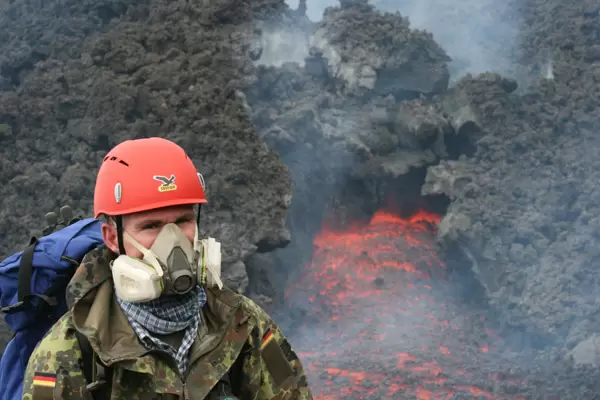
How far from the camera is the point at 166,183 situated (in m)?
2.52

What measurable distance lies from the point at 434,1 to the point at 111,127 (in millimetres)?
17781

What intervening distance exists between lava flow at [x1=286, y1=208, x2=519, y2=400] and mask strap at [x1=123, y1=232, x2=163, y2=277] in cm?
1164

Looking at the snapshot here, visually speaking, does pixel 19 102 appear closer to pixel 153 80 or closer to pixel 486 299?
pixel 153 80

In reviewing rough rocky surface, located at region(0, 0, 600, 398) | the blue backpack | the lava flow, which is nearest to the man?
the blue backpack

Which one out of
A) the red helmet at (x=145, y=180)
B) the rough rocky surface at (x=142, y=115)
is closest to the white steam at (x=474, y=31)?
the rough rocky surface at (x=142, y=115)

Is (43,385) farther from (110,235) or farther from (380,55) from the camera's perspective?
(380,55)

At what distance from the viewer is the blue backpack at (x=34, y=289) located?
279 cm

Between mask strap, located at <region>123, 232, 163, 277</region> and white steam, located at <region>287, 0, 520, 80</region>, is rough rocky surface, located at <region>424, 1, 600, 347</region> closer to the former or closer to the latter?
white steam, located at <region>287, 0, 520, 80</region>

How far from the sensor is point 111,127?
13531 mm

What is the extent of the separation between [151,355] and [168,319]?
0.51ft

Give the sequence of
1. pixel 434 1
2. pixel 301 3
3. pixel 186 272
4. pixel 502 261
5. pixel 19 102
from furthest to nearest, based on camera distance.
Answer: pixel 434 1, pixel 301 3, pixel 502 261, pixel 19 102, pixel 186 272

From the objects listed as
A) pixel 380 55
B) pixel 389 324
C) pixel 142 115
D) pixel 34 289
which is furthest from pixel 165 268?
pixel 380 55

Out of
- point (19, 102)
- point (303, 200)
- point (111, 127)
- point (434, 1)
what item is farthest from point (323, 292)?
point (434, 1)

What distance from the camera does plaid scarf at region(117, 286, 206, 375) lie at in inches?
91.7
